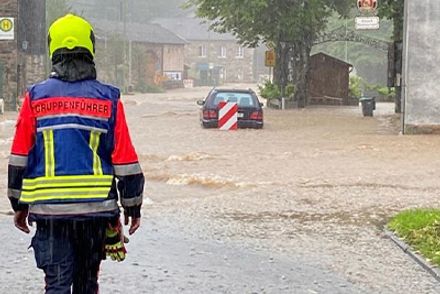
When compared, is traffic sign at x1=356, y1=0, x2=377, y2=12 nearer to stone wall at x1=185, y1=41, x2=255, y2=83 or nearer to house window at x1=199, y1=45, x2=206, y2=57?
stone wall at x1=185, y1=41, x2=255, y2=83

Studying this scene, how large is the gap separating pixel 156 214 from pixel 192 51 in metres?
118

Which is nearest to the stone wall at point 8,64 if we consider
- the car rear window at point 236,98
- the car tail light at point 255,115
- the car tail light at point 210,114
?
the car rear window at point 236,98

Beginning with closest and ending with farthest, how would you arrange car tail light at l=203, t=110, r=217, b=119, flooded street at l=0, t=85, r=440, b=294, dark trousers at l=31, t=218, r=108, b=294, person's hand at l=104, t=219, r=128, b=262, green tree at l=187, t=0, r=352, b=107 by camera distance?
dark trousers at l=31, t=218, r=108, b=294, person's hand at l=104, t=219, r=128, b=262, flooded street at l=0, t=85, r=440, b=294, car tail light at l=203, t=110, r=217, b=119, green tree at l=187, t=0, r=352, b=107

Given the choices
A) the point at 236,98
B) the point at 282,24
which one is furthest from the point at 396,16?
the point at 282,24

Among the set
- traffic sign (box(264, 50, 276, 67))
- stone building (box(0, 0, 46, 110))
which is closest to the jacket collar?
stone building (box(0, 0, 46, 110))

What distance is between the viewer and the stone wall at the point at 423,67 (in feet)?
88.6

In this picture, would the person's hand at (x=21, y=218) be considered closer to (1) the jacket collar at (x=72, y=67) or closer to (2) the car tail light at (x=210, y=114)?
(1) the jacket collar at (x=72, y=67)

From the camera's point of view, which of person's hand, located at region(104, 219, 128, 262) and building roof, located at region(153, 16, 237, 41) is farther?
building roof, located at region(153, 16, 237, 41)

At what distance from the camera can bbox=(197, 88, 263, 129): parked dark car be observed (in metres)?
30.2

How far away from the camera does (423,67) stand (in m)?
27.1

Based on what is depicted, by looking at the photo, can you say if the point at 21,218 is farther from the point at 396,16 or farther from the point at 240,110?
the point at 396,16

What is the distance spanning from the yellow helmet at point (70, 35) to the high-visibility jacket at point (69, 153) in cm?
19

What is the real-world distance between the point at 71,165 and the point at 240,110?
2533 centimetres

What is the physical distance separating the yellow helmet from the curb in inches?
177
